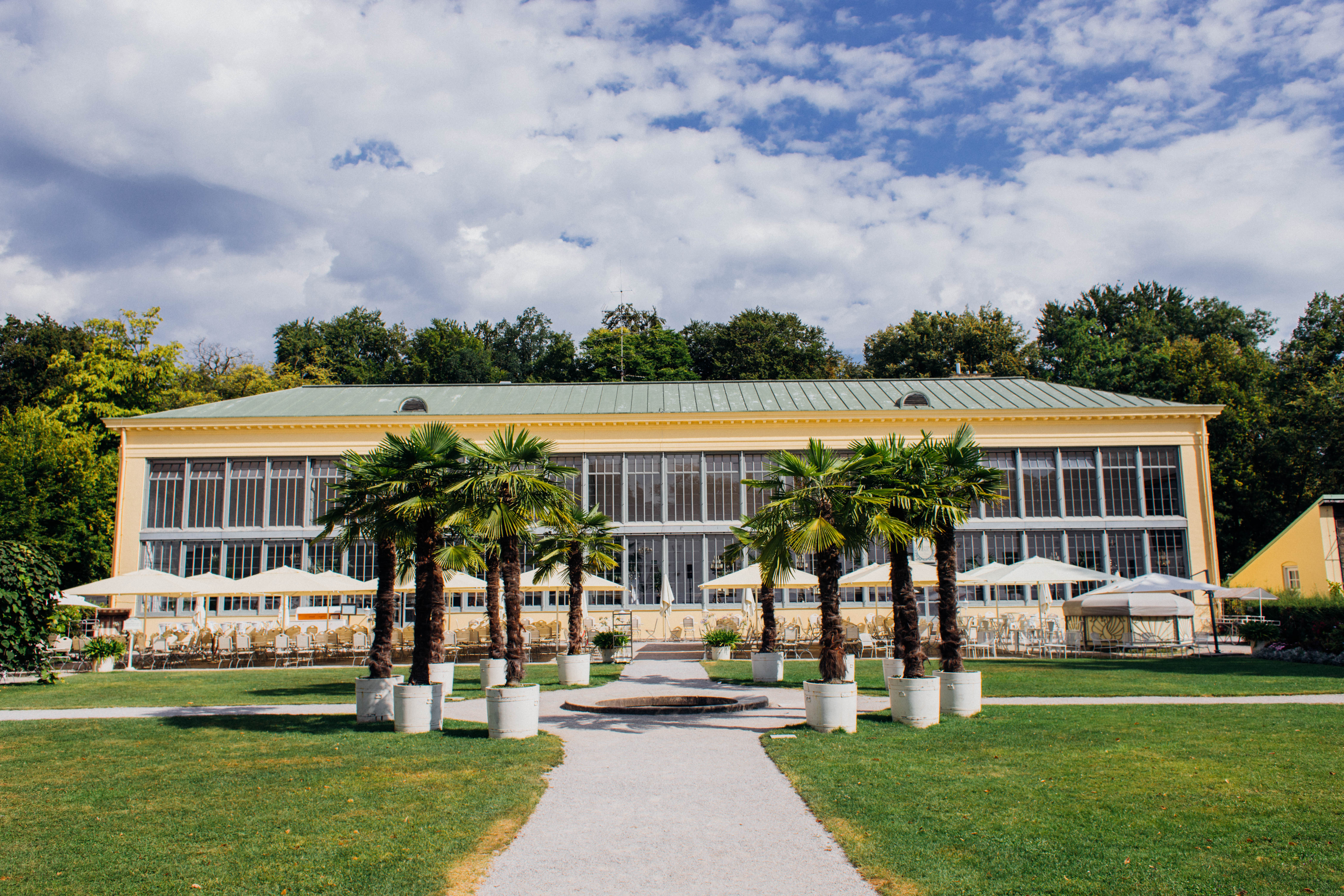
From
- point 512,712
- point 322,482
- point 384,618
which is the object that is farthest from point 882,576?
point 322,482

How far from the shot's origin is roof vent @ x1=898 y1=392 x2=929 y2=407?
39406 mm

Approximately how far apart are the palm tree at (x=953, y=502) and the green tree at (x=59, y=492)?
31.6 m

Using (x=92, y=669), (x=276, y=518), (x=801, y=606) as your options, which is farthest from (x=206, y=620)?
(x=801, y=606)

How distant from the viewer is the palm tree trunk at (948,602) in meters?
14.5

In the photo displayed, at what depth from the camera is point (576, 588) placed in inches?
909

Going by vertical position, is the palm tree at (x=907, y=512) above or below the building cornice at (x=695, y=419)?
below

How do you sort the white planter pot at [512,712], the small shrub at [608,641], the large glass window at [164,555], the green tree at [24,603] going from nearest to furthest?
the white planter pot at [512,712]
the green tree at [24,603]
the small shrub at [608,641]
the large glass window at [164,555]

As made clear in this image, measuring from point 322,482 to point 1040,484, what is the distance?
101 feet

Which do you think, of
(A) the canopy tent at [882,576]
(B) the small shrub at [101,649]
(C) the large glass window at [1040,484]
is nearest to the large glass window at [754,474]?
(A) the canopy tent at [882,576]

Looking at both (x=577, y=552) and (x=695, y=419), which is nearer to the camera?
(x=577, y=552)

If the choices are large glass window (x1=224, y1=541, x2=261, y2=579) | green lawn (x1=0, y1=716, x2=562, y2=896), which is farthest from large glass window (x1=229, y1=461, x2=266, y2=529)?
green lawn (x1=0, y1=716, x2=562, y2=896)

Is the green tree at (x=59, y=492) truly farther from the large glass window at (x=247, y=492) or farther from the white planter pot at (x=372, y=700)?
the white planter pot at (x=372, y=700)

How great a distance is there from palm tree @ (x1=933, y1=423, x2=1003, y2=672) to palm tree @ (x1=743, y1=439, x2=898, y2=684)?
1311 mm

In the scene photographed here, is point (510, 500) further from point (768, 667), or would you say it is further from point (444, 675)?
point (768, 667)
